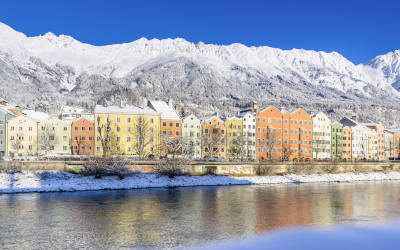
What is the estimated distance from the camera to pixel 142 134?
116562 mm

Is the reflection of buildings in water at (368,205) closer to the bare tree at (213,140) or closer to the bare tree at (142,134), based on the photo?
the bare tree at (213,140)

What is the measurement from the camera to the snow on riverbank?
231ft

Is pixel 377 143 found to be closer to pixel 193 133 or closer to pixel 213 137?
pixel 213 137

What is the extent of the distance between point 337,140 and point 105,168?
302ft

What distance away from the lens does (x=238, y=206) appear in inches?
2099

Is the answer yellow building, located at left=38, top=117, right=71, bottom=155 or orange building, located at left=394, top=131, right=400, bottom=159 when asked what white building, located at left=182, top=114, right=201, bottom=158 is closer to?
yellow building, located at left=38, top=117, right=71, bottom=155

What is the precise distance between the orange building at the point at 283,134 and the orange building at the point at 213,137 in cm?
954

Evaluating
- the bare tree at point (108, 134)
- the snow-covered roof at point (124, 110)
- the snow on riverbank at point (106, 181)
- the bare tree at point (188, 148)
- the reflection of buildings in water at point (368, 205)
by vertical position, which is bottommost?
the reflection of buildings in water at point (368, 205)

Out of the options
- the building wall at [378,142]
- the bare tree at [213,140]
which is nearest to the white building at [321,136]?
the building wall at [378,142]

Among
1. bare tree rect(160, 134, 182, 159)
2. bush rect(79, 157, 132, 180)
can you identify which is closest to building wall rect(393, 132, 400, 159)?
bare tree rect(160, 134, 182, 159)

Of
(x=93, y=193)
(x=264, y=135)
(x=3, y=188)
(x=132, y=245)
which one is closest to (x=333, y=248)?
(x=132, y=245)

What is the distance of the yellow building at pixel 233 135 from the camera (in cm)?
12769

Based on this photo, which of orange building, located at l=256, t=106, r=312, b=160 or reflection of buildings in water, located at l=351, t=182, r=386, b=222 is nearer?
reflection of buildings in water, located at l=351, t=182, r=386, b=222

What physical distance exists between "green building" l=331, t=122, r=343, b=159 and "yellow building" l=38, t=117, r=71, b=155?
2965 inches
